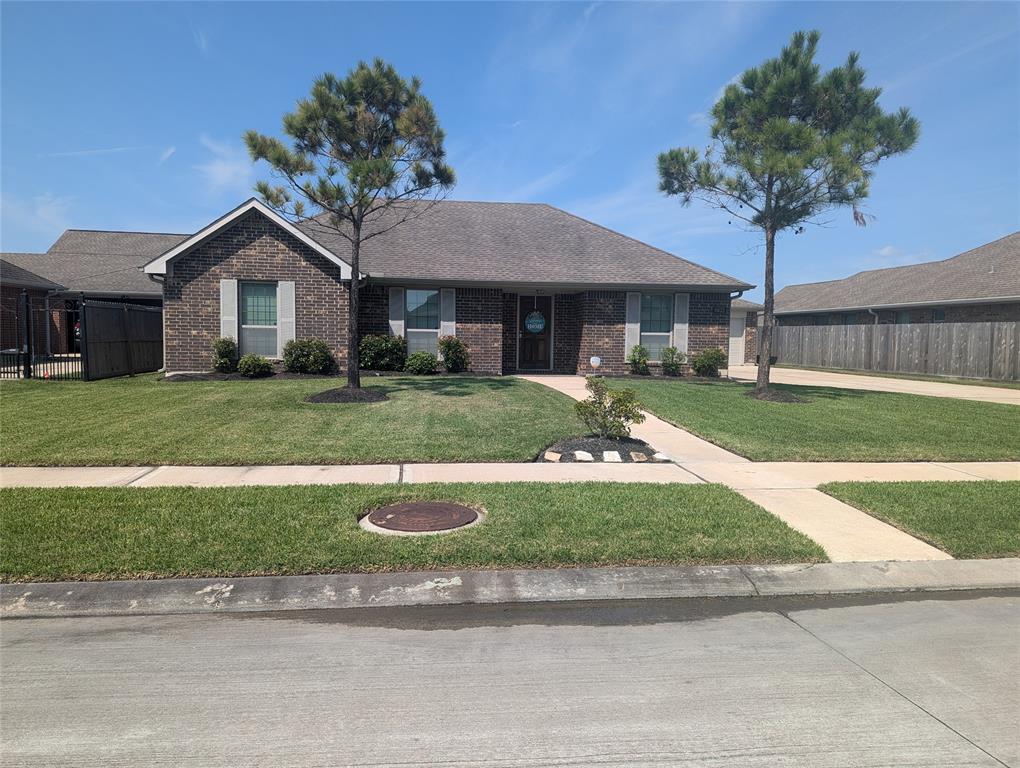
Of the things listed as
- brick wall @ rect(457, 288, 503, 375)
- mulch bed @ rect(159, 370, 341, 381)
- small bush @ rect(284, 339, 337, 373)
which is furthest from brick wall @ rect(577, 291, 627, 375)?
small bush @ rect(284, 339, 337, 373)

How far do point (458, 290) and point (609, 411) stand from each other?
32.4ft

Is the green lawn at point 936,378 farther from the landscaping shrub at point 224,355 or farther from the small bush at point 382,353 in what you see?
the landscaping shrub at point 224,355

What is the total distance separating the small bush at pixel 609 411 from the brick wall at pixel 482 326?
9036mm

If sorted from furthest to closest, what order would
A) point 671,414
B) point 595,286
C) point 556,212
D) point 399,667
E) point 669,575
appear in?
point 556,212, point 595,286, point 671,414, point 669,575, point 399,667

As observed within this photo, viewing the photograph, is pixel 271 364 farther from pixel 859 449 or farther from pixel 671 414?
pixel 859 449

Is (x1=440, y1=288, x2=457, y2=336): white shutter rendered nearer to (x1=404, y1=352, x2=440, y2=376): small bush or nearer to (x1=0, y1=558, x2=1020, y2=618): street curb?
(x1=404, y1=352, x2=440, y2=376): small bush

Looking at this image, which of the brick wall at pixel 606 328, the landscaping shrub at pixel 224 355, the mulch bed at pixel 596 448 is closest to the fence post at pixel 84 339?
the landscaping shrub at pixel 224 355

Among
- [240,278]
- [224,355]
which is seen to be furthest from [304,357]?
[240,278]

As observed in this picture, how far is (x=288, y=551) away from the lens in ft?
16.4

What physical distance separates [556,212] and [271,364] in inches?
475

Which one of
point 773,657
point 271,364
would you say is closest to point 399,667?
point 773,657

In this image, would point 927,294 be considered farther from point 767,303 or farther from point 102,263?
point 102,263

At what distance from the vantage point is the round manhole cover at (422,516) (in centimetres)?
569

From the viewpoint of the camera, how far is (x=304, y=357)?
1636 centimetres
